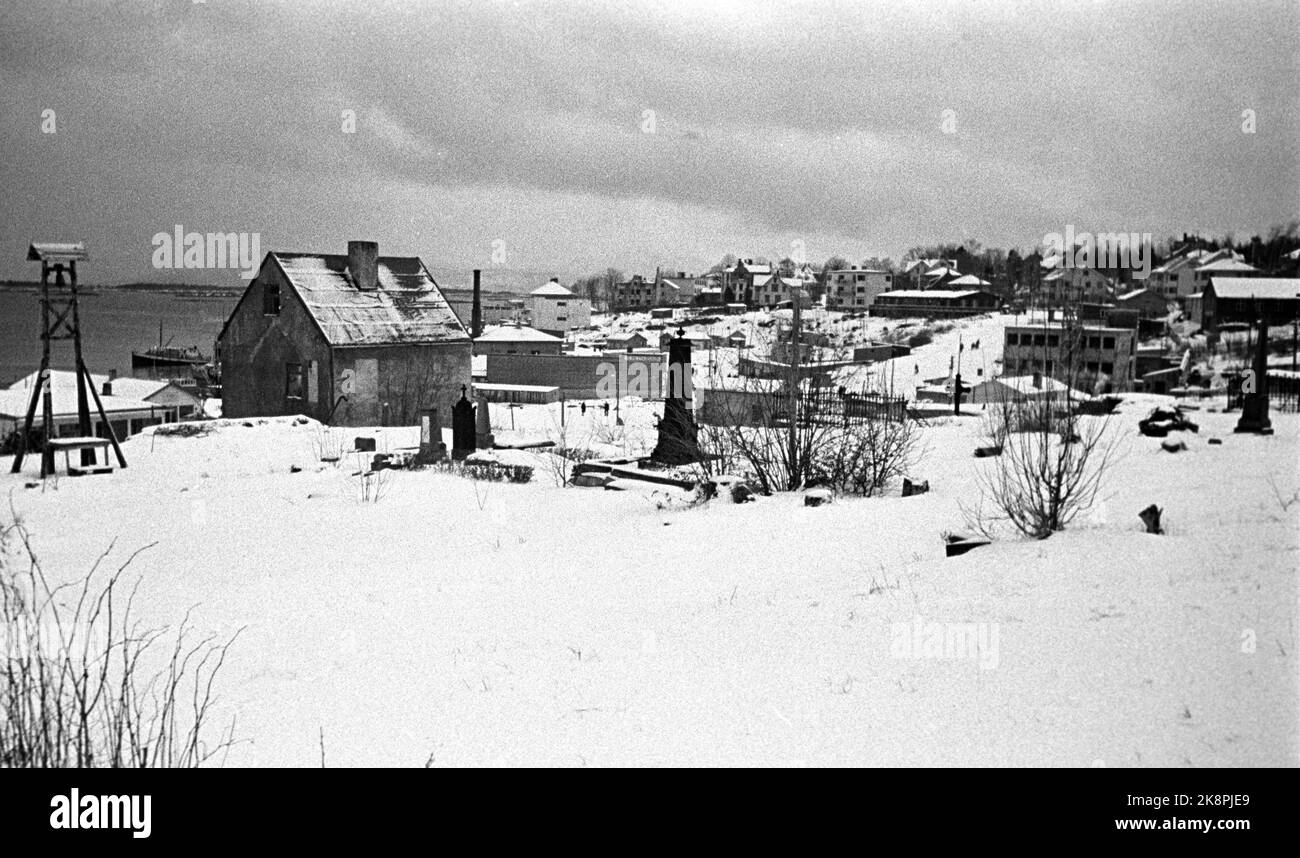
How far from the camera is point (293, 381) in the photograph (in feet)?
89.7

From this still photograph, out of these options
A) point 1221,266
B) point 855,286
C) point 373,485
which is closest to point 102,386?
point 373,485

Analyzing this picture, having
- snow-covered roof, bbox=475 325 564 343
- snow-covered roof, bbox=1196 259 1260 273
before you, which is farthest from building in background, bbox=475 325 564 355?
snow-covered roof, bbox=1196 259 1260 273

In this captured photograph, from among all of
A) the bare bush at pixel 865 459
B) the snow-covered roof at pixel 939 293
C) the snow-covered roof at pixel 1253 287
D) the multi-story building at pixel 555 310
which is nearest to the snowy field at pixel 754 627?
the bare bush at pixel 865 459

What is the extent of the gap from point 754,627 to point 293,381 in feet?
79.6

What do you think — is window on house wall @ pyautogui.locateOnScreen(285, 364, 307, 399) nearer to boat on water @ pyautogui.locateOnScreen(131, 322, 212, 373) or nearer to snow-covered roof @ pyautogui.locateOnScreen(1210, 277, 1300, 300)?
snow-covered roof @ pyautogui.locateOnScreen(1210, 277, 1300, 300)

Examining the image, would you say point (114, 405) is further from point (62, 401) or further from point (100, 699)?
point (100, 699)

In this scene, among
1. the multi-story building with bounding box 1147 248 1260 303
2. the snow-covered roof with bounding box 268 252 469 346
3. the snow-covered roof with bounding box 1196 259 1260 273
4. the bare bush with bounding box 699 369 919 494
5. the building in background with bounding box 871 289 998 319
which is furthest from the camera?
the building in background with bounding box 871 289 998 319

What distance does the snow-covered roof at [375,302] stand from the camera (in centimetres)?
Answer: 2644

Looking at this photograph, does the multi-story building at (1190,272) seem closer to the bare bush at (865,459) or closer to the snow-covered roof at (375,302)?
the bare bush at (865,459)

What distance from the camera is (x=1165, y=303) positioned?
2454 inches

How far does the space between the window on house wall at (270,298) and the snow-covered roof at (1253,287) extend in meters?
25.8

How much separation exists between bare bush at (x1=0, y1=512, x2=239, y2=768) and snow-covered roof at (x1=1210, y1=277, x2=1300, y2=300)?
21.3 metres

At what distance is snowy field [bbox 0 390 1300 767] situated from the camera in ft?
13.5
